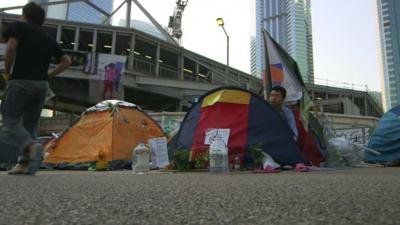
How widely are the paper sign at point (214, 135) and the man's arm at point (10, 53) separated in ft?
9.07

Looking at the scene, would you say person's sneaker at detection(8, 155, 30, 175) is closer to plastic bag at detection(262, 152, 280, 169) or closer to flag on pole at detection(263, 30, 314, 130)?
plastic bag at detection(262, 152, 280, 169)

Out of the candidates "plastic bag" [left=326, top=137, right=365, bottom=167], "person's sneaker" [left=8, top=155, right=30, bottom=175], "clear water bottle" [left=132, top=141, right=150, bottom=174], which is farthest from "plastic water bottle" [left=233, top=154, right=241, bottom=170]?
"person's sneaker" [left=8, top=155, right=30, bottom=175]

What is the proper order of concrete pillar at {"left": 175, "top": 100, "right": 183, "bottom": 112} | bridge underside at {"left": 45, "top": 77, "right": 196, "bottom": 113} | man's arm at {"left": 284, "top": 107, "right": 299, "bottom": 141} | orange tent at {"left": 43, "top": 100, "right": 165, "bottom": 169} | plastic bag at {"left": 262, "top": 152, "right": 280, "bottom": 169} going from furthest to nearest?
1. concrete pillar at {"left": 175, "top": 100, "right": 183, "bottom": 112}
2. bridge underside at {"left": 45, "top": 77, "right": 196, "bottom": 113}
3. orange tent at {"left": 43, "top": 100, "right": 165, "bottom": 169}
4. man's arm at {"left": 284, "top": 107, "right": 299, "bottom": 141}
5. plastic bag at {"left": 262, "top": 152, "right": 280, "bottom": 169}

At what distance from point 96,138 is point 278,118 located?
3.79m

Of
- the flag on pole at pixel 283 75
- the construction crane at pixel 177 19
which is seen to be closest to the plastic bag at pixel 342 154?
the flag on pole at pixel 283 75

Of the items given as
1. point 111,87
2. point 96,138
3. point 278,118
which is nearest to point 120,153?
point 96,138

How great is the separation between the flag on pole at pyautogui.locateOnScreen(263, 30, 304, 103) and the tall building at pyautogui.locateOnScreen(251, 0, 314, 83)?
24385 mm

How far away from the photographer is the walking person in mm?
4148

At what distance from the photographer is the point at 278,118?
599cm

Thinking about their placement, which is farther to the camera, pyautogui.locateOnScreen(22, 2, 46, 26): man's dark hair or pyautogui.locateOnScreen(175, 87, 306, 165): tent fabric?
pyautogui.locateOnScreen(175, 87, 306, 165): tent fabric

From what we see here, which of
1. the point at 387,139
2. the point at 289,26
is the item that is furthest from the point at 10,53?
the point at 289,26

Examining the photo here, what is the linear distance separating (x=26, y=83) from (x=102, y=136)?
12.5 ft

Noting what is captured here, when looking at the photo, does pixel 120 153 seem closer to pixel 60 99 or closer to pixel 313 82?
pixel 60 99

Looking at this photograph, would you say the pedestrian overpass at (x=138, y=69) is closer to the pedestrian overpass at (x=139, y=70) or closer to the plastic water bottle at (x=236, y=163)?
the pedestrian overpass at (x=139, y=70)
